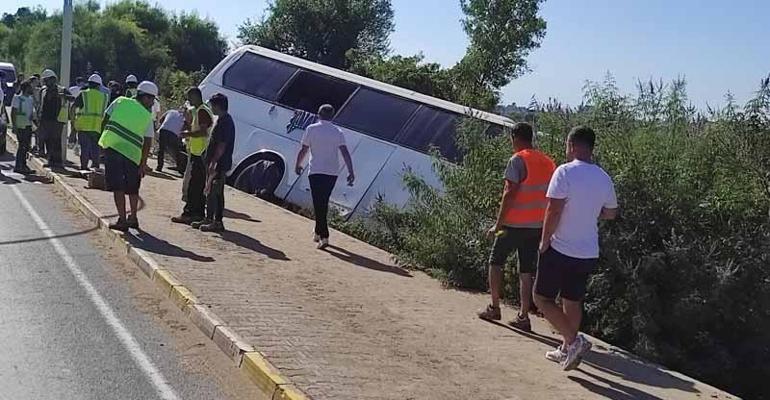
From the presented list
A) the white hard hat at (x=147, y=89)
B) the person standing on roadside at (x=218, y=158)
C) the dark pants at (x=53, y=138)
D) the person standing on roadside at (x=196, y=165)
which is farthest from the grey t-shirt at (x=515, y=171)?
the dark pants at (x=53, y=138)

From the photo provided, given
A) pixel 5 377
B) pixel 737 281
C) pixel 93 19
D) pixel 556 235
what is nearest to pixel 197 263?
pixel 5 377

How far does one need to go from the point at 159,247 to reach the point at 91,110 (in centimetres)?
700

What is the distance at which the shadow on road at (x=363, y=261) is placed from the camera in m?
11.0

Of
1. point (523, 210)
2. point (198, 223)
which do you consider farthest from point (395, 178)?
point (523, 210)

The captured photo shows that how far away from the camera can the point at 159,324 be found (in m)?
8.24

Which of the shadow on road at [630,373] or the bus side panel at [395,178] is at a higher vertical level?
→ the bus side panel at [395,178]

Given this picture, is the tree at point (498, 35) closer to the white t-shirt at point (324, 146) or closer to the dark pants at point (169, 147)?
the dark pants at point (169, 147)

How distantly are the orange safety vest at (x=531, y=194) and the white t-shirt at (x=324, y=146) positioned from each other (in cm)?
381

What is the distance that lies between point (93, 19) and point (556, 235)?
53933 millimetres

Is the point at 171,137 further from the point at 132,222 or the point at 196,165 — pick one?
the point at 132,222

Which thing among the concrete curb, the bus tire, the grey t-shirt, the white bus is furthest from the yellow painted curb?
the bus tire

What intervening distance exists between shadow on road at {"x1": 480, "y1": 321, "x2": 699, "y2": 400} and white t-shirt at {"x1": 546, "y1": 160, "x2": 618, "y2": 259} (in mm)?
1002

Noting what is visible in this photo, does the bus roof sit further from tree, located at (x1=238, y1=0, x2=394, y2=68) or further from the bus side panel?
tree, located at (x1=238, y1=0, x2=394, y2=68)

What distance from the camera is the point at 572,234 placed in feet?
22.9
